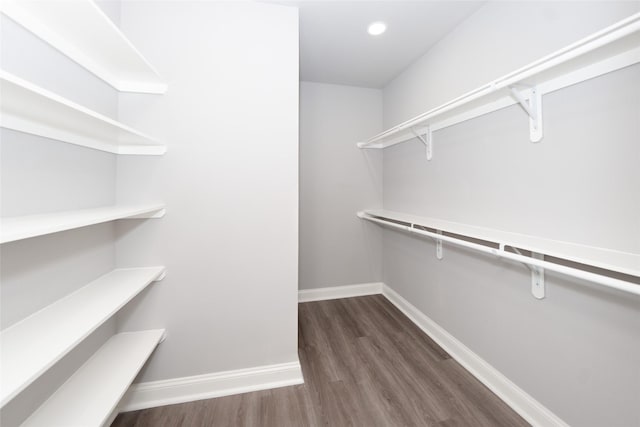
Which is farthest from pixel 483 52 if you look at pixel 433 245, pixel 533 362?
pixel 533 362

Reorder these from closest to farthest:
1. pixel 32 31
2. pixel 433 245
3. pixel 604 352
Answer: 1. pixel 32 31
2. pixel 604 352
3. pixel 433 245

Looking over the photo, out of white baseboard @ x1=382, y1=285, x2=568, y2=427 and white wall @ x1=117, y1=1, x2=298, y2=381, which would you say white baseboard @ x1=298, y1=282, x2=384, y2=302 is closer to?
white baseboard @ x1=382, y1=285, x2=568, y2=427

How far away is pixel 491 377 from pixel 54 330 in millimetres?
2092

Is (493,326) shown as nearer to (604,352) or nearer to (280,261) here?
(604,352)

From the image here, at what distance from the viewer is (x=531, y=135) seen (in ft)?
4.11

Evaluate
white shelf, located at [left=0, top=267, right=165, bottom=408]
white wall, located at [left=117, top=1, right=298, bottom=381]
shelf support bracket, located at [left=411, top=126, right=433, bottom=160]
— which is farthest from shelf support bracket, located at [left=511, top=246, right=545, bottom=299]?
white shelf, located at [left=0, top=267, right=165, bottom=408]

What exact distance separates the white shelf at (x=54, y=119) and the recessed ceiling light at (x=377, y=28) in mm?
1644

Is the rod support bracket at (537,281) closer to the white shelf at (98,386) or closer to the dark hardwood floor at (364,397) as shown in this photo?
the dark hardwood floor at (364,397)

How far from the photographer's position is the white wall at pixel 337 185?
8.67 ft

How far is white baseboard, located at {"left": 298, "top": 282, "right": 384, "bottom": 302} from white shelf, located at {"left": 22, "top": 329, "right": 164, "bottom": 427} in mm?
1514

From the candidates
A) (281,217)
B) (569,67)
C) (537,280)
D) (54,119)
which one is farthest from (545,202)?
(54,119)

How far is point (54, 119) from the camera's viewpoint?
878mm

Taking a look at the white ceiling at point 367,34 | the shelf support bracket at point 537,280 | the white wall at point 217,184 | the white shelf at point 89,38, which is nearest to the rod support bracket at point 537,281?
the shelf support bracket at point 537,280

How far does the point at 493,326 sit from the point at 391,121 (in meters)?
2.03
